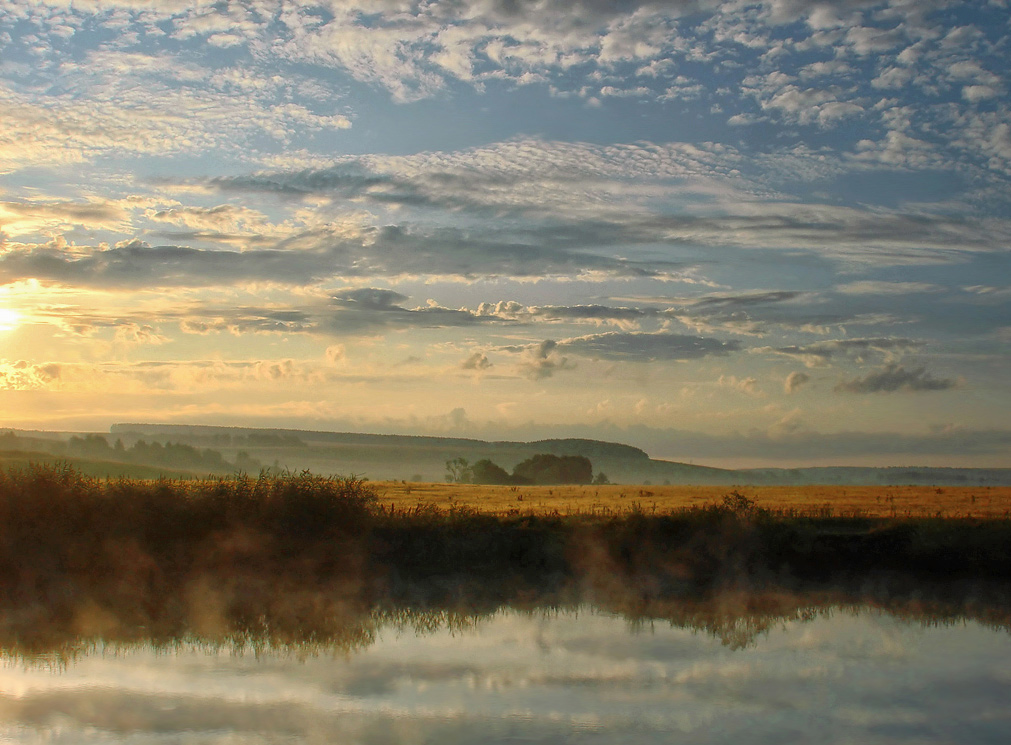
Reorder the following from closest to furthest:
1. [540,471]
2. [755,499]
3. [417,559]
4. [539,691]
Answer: [539,691], [417,559], [755,499], [540,471]

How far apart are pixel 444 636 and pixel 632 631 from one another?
389 cm

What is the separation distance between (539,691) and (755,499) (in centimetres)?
2804

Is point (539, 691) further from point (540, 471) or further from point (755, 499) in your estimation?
point (540, 471)

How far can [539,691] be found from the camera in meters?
15.1

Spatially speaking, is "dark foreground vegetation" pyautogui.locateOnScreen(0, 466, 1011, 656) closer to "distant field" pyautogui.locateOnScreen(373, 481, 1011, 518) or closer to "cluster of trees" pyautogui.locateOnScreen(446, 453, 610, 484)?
"distant field" pyautogui.locateOnScreen(373, 481, 1011, 518)

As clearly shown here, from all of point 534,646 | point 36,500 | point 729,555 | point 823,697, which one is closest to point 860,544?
point 729,555

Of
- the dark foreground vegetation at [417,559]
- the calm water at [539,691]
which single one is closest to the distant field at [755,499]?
the dark foreground vegetation at [417,559]

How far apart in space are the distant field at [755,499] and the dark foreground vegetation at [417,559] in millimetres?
2557

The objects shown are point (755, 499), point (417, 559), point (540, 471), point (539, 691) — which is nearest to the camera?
point (539, 691)

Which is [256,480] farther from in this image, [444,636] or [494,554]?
[444,636]

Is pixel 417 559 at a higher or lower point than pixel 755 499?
lower

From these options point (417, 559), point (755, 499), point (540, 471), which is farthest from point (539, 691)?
point (540, 471)

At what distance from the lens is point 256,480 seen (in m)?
34.1

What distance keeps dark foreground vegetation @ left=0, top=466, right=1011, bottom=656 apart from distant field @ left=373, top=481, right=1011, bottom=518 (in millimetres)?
2557
